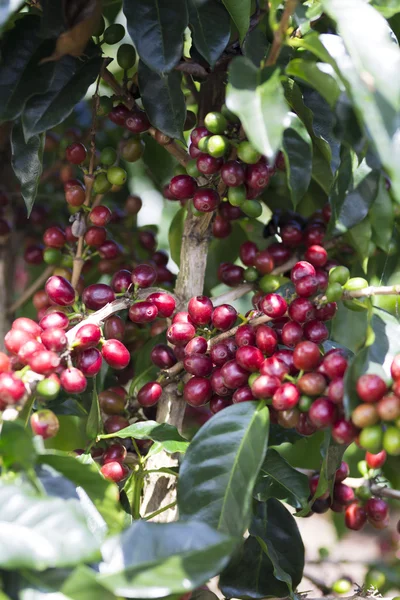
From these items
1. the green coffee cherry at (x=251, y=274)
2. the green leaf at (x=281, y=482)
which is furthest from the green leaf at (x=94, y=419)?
the green coffee cherry at (x=251, y=274)

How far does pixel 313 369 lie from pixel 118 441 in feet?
1.05

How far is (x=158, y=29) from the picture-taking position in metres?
0.74

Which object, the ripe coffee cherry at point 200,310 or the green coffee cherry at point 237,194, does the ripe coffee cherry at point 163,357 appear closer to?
the ripe coffee cherry at point 200,310

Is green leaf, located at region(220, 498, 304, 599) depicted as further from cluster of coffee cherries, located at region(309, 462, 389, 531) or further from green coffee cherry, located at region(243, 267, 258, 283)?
green coffee cherry, located at region(243, 267, 258, 283)

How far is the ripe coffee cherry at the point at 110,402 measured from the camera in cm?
93

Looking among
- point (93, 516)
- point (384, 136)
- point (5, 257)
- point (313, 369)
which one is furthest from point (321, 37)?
point (5, 257)

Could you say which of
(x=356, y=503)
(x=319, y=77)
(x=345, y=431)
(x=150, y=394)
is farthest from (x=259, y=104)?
(x=356, y=503)

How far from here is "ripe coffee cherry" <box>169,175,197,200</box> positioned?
2.73 ft

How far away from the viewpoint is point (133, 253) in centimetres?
120

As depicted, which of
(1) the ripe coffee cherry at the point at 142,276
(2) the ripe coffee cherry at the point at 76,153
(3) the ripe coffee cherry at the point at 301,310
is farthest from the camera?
(2) the ripe coffee cherry at the point at 76,153

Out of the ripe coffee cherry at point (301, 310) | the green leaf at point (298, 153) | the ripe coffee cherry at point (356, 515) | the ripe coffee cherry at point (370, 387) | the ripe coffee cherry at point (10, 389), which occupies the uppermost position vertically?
the green leaf at point (298, 153)

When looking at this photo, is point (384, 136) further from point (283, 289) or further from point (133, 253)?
point (133, 253)

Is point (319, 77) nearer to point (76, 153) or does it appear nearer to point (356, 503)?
point (76, 153)

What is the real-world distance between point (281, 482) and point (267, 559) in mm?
167
